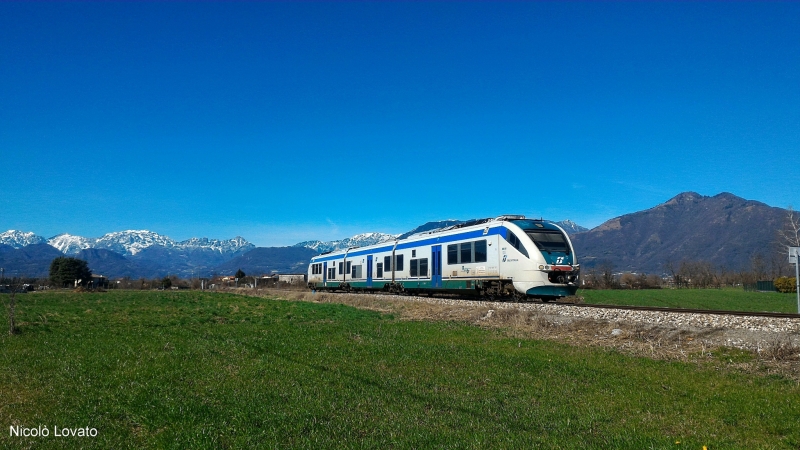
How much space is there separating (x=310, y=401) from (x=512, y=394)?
306 centimetres

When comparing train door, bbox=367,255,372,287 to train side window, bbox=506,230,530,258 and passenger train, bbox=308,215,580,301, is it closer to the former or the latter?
passenger train, bbox=308,215,580,301

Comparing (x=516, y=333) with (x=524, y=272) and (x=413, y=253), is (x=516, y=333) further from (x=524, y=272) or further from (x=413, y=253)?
(x=413, y=253)

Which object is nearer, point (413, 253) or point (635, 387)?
point (635, 387)

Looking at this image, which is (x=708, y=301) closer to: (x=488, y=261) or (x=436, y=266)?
(x=436, y=266)

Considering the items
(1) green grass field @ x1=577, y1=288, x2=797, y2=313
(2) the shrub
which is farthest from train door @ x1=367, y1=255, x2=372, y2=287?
(2) the shrub

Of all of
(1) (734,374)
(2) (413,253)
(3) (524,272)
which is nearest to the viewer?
(1) (734,374)

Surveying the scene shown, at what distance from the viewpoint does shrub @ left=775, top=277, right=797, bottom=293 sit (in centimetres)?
5944

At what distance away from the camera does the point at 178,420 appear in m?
6.86

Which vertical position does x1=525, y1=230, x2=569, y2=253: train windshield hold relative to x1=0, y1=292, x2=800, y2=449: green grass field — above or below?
above

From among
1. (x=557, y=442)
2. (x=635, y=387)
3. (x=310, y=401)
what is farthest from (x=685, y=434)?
(x=310, y=401)

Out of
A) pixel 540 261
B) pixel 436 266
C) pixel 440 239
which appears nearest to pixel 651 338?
pixel 540 261

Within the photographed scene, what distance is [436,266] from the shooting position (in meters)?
30.1

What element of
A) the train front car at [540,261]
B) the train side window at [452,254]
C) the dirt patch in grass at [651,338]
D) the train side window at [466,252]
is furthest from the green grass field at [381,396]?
the train side window at [452,254]

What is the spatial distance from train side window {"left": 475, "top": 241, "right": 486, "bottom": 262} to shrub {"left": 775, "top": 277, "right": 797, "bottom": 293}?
51.1 m
